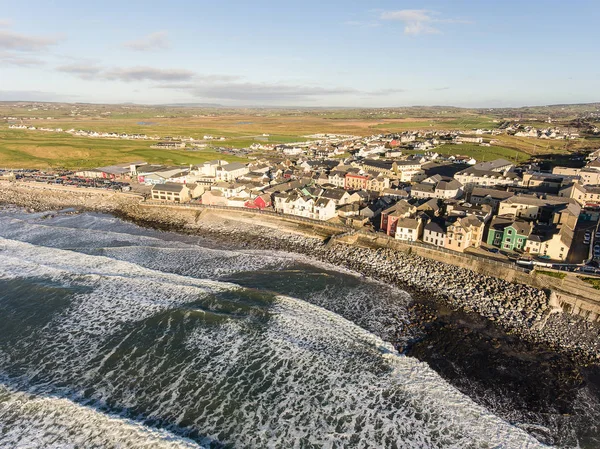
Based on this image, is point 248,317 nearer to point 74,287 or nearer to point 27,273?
point 74,287

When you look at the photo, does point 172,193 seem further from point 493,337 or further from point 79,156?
point 79,156

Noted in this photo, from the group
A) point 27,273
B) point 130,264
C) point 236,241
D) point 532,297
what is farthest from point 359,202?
point 27,273

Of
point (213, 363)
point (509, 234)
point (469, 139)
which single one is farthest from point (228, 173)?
point (469, 139)

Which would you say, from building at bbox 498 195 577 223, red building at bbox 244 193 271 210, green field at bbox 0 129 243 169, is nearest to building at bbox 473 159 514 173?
building at bbox 498 195 577 223

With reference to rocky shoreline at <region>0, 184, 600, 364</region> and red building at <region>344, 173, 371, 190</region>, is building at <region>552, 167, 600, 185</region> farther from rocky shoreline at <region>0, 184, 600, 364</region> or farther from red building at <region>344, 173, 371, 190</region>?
rocky shoreline at <region>0, 184, 600, 364</region>

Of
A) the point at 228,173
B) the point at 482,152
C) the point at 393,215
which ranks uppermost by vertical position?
the point at 482,152

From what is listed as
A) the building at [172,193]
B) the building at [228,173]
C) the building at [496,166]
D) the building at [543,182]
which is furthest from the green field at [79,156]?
the building at [543,182]
